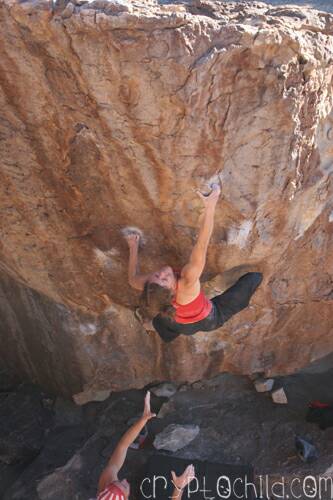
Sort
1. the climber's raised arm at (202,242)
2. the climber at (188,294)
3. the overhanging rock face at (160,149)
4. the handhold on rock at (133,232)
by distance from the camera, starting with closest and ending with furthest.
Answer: the overhanging rock face at (160,149) < the climber's raised arm at (202,242) < the climber at (188,294) < the handhold on rock at (133,232)

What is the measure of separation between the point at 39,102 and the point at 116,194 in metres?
0.64

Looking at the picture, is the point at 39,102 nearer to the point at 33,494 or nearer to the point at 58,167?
the point at 58,167

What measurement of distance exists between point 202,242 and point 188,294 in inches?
16.9

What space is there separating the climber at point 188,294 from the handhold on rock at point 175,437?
1.29 meters

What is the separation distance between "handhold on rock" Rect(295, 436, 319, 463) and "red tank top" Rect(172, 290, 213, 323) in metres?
1.78

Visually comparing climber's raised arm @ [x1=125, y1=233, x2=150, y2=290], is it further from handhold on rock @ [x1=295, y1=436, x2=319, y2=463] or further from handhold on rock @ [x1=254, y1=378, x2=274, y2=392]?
handhold on rock @ [x1=295, y1=436, x2=319, y2=463]

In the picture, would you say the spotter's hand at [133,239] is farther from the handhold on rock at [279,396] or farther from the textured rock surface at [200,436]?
the handhold on rock at [279,396]

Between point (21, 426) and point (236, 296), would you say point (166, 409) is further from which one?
point (236, 296)

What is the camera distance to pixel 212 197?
253cm

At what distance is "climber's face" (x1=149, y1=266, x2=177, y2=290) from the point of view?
2848 mm

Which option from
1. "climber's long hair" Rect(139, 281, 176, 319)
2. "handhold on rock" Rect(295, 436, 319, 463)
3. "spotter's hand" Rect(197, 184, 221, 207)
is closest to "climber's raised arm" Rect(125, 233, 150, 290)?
"climber's long hair" Rect(139, 281, 176, 319)

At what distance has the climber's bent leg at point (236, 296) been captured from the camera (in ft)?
10.4

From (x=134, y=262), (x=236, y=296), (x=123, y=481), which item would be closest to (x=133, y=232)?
(x=134, y=262)

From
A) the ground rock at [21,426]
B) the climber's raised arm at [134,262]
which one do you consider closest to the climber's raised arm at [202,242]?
the climber's raised arm at [134,262]
